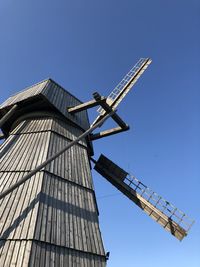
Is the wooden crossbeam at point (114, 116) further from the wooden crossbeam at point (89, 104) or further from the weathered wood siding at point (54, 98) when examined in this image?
the weathered wood siding at point (54, 98)

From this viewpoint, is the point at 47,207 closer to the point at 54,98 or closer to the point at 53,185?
the point at 53,185

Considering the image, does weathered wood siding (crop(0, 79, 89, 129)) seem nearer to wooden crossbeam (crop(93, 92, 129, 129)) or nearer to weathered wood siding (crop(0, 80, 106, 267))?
weathered wood siding (crop(0, 80, 106, 267))

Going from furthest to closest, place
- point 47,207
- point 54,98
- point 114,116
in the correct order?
point 114,116 < point 54,98 < point 47,207

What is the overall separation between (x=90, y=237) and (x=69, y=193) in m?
1.59

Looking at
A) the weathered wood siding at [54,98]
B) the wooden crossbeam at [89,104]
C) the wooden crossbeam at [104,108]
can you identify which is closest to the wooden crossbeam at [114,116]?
the wooden crossbeam at [104,108]

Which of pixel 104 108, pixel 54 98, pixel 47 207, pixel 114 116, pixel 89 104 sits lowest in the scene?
pixel 47 207

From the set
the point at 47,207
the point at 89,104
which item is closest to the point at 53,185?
the point at 47,207

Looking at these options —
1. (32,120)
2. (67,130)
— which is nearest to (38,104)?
(32,120)

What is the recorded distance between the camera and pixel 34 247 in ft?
22.0

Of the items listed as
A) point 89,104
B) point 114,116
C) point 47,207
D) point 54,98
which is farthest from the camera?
point 114,116

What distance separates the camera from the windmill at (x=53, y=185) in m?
7.04

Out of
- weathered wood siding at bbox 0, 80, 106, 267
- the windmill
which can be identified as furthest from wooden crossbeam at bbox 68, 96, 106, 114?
weathered wood siding at bbox 0, 80, 106, 267

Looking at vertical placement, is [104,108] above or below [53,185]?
above

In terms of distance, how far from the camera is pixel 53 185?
8961 mm
